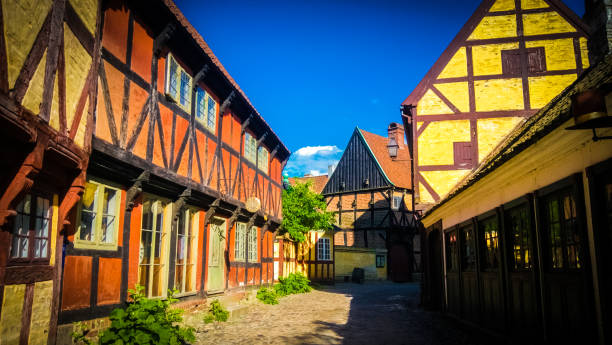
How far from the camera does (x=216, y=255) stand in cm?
1266

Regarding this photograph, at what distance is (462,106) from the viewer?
50.2 ft

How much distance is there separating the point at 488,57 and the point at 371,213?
746 inches

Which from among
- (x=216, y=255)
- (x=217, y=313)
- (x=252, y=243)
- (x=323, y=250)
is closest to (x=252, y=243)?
(x=252, y=243)

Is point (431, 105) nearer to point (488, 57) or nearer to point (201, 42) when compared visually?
point (488, 57)

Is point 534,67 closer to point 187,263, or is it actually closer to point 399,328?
point 399,328

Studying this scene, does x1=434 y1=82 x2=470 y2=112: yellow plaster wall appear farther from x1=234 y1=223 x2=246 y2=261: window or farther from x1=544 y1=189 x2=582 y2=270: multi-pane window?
x1=544 y1=189 x2=582 y2=270: multi-pane window

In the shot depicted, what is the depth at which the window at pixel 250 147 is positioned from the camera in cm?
1514

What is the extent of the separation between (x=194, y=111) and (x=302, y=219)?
13698 mm

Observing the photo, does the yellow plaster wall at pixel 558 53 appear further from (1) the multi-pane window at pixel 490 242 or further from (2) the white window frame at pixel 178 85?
(2) the white window frame at pixel 178 85

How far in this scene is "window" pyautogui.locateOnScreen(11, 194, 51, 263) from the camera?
480 centimetres

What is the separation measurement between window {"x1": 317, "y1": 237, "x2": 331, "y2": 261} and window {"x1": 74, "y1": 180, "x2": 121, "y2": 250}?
2169 centimetres

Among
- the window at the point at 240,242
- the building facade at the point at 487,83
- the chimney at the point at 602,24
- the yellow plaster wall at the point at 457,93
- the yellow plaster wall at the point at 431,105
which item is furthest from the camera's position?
the yellow plaster wall at the point at 431,105

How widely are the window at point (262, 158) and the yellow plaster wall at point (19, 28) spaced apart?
12.3 metres

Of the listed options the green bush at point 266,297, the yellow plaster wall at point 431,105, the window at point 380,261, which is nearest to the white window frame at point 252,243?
the green bush at point 266,297
